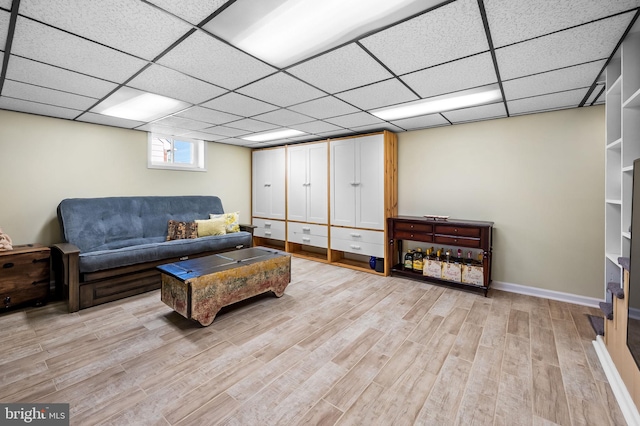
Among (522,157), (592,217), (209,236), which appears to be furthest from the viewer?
(209,236)

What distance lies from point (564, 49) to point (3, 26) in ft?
11.4

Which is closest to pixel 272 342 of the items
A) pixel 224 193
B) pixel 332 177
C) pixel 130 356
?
pixel 130 356

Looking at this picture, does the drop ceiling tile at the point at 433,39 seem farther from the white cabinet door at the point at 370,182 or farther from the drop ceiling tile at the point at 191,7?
the white cabinet door at the point at 370,182

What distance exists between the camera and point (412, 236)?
13.0 ft

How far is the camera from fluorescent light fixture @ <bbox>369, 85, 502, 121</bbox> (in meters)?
2.71

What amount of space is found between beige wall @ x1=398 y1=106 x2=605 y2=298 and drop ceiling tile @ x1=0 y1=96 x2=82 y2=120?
185 inches

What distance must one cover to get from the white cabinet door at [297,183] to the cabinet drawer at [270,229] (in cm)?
39

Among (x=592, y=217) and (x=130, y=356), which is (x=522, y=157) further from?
(x=130, y=356)

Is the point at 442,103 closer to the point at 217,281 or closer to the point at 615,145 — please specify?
the point at 615,145

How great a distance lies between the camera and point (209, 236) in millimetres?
4406

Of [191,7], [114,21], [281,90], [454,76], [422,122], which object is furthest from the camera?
[422,122]

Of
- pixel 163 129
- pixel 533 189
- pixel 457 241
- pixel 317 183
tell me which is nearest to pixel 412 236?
pixel 457 241

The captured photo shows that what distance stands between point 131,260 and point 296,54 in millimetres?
2986

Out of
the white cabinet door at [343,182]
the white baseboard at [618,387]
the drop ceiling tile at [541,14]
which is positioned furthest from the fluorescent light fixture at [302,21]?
the white cabinet door at [343,182]
